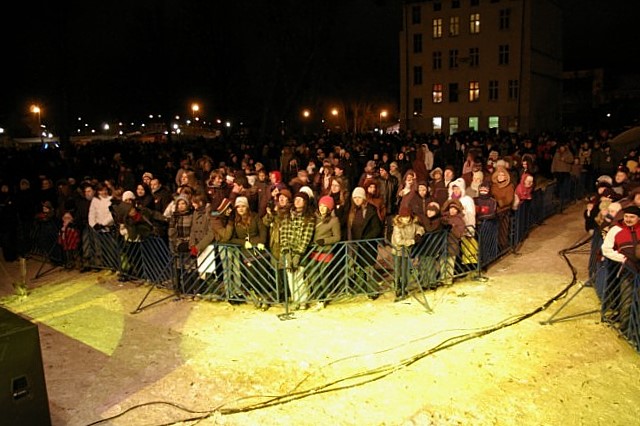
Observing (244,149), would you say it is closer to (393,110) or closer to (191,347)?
(191,347)

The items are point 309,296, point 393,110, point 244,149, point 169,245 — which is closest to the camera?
point 309,296

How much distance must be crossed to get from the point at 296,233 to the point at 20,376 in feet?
13.9

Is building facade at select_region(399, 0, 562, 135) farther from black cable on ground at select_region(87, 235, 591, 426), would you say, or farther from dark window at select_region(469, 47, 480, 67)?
black cable on ground at select_region(87, 235, 591, 426)

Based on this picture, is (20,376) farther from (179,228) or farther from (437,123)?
(437,123)

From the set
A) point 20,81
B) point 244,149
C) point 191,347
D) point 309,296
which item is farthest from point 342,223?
point 20,81

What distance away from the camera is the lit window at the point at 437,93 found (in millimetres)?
47588

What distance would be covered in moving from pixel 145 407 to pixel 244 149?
60.7 ft

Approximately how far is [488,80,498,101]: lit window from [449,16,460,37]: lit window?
5205mm

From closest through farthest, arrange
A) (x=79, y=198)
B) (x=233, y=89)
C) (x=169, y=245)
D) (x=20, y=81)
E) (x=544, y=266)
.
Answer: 1. (x=169, y=245)
2. (x=544, y=266)
3. (x=79, y=198)
4. (x=20, y=81)
5. (x=233, y=89)

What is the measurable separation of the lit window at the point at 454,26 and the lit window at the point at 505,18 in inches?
140

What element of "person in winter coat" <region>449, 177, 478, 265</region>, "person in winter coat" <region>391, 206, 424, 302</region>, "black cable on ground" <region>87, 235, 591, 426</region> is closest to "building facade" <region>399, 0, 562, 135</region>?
"person in winter coat" <region>449, 177, 478, 265</region>

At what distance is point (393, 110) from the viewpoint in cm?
6438

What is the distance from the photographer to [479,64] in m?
45.8

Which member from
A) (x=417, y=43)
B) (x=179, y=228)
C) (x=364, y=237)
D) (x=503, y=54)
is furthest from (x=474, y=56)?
(x=179, y=228)
